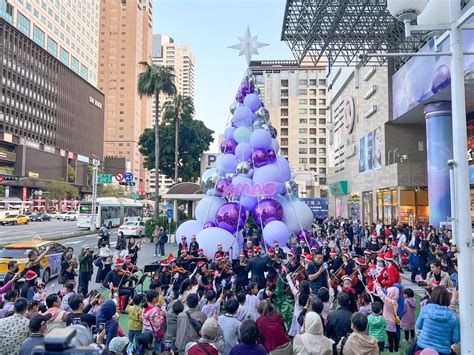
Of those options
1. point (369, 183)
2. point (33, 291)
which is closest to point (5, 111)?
point (369, 183)

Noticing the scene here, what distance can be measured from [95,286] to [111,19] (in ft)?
486

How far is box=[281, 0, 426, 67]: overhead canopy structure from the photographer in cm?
2717

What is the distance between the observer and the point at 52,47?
3482 inches

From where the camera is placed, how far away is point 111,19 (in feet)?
472

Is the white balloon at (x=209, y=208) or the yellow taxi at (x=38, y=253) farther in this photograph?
the white balloon at (x=209, y=208)

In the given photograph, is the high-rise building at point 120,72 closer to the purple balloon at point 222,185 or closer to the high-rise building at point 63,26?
the high-rise building at point 63,26

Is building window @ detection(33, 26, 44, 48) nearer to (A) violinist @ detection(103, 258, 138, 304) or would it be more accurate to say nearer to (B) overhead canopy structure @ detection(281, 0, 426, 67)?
(B) overhead canopy structure @ detection(281, 0, 426, 67)

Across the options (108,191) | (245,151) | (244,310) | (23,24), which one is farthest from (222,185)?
(108,191)

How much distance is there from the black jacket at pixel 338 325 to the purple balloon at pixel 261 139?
41.5ft

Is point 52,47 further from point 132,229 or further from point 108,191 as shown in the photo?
point 132,229

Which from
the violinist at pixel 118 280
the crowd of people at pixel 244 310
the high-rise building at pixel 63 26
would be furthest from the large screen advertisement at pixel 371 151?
the high-rise building at pixel 63 26

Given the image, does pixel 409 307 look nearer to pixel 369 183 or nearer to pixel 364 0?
pixel 364 0

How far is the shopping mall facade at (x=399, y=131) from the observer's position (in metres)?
25.2

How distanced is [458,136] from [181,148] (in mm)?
46076
